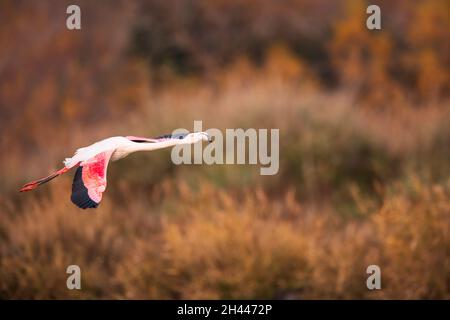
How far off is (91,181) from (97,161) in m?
0.07

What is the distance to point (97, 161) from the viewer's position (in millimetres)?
2293

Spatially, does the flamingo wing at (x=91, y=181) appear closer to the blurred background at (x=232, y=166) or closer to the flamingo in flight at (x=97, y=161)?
the flamingo in flight at (x=97, y=161)

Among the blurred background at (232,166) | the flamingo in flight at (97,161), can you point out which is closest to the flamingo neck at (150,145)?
the flamingo in flight at (97,161)

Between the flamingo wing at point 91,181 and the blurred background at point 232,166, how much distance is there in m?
3.81

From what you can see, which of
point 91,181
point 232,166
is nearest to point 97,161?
point 91,181

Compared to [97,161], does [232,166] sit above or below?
below

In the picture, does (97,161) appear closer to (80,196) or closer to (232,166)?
(80,196)

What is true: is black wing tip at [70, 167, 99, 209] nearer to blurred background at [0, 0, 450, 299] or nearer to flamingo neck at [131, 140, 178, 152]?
flamingo neck at [131, 140, 178, 152]

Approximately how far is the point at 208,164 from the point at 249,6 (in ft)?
18.8

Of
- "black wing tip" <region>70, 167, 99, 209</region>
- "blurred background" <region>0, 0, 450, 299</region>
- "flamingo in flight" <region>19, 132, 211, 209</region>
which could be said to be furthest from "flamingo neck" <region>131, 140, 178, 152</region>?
"blurred background" <region>0, 0, 450, 299</region>

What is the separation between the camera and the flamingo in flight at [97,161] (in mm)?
2266

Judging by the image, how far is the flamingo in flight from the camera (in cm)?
227

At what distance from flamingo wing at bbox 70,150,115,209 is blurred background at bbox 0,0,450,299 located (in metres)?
3.81
